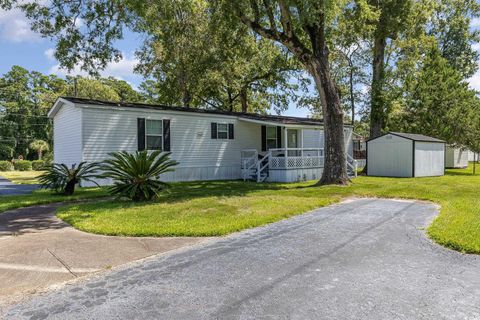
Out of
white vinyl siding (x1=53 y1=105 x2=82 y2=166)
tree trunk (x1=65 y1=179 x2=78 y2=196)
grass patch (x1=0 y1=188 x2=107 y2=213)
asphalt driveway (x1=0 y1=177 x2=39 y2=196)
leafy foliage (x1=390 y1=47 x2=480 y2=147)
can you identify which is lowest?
asphalt driveway (x1=0 y1=177 x2=39 y2=196)

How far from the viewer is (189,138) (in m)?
16.3

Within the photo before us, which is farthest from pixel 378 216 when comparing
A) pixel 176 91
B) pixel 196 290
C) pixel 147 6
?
pixel 176 91

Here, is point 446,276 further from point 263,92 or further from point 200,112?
point 263,92

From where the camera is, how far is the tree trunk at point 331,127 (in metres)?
13.4

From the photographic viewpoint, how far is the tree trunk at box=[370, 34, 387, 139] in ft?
73.1

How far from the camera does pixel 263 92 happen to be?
28.1 meters

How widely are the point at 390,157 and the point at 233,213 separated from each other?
13540 millimetres

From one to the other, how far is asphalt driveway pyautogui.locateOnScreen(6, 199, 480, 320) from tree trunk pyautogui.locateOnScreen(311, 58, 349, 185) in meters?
7.66

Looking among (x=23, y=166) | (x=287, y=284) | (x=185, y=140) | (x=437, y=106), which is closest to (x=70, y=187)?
(x=185, y=140)

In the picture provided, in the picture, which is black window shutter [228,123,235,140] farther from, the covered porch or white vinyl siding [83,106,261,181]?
the covered porch

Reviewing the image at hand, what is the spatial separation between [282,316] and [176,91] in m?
23.7

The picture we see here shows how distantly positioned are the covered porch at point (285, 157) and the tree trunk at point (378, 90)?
469 cm

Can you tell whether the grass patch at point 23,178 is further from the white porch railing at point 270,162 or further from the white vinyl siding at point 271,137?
the white vinyl siding at point 271,137

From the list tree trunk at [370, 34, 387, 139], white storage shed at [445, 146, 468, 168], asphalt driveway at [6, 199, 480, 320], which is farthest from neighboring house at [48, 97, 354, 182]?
white storage shed at [445, 146, 468, 168]
